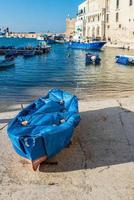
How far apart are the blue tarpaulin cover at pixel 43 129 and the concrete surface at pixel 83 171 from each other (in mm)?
307

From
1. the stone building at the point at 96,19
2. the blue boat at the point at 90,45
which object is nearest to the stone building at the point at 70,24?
the stone building at the point at 96,19

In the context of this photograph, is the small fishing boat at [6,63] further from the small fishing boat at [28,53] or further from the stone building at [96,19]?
the stone building at [96,19]

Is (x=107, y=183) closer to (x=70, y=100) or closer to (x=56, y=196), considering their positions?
(x=56, y=196)

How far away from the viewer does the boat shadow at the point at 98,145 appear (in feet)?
18.0

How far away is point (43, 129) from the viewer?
5.48 metres

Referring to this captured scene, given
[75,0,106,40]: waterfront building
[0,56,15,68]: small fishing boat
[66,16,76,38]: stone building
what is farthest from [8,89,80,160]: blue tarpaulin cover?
Result: [66,16,76,38]: stone building

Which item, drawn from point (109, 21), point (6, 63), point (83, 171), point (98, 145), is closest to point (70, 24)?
point (109, 21)

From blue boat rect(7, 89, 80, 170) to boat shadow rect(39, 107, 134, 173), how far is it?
0.32 m

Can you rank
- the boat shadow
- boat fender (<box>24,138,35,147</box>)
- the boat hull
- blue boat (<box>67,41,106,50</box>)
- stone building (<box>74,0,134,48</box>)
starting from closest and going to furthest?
boat fender (<box>24,138,35,147</box>) → the boat shadow → the boat hull → blue boat (<box>67,41,106,50</box>) → stone building (<box>74,0,134,48</box>)

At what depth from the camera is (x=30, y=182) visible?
4.91m

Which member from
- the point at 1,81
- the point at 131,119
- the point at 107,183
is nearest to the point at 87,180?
the point at 107,183

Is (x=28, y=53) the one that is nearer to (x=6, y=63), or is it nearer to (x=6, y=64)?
(x=6, y=63)

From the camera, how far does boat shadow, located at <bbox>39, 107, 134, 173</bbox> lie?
216 inches

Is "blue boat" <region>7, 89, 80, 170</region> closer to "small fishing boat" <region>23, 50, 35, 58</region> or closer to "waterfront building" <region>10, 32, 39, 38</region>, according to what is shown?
"small fishing boat" <region>23, 50, 35, 58</region>
